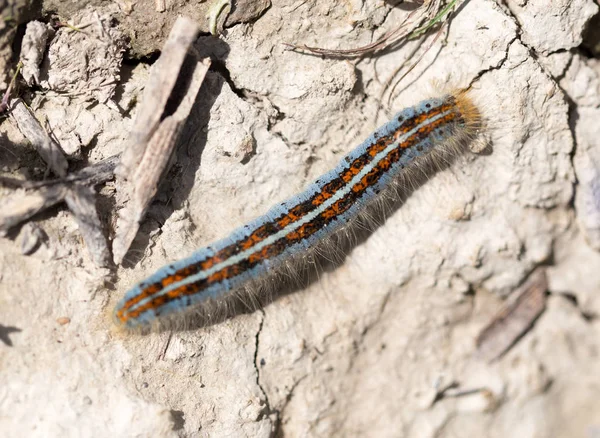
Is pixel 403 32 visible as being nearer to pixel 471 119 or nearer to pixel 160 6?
pixel 471 119

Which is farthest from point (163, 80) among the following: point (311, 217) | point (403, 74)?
point (403, 74)

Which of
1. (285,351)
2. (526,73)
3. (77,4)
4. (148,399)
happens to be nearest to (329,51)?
(526,73)

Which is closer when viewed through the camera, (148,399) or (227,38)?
(148,399)

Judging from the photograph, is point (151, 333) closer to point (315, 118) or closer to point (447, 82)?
point (315, 118)

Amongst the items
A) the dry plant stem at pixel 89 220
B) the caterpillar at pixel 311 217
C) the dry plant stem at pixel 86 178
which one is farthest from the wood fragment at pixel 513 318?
the dry plant stem at pixel 86 178

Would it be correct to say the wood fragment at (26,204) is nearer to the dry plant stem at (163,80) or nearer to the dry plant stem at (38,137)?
the dry plant stem at (38,137)
